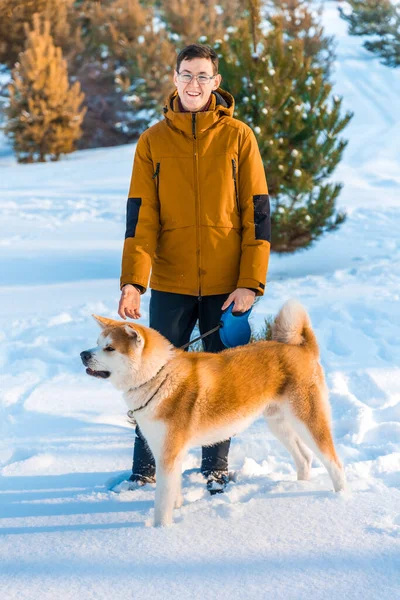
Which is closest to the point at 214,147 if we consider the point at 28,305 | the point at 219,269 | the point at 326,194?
the point at 219,269

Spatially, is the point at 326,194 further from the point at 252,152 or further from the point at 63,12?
the point at 63,12

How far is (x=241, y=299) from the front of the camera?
2.82 meters

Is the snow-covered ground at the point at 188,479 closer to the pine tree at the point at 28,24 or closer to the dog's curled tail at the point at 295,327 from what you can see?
the dog's curled tail at the point at 295,327

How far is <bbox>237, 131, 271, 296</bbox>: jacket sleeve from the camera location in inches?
111

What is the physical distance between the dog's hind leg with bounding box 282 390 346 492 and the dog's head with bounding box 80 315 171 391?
2.17 ft

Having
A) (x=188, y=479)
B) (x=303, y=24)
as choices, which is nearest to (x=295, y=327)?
(x=188, y=479)

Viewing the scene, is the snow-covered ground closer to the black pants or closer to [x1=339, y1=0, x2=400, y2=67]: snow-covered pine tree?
the black pants

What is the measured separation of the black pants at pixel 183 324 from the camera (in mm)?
3002

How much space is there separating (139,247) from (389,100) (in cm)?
2078

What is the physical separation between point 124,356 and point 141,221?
645 millimetres

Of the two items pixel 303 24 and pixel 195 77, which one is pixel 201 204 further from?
pixel 303 24

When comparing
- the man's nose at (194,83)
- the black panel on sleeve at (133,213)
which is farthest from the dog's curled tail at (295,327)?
the man's nose at (194,83)

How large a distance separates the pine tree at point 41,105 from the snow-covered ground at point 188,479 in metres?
8.55

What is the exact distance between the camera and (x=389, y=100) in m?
21.5
